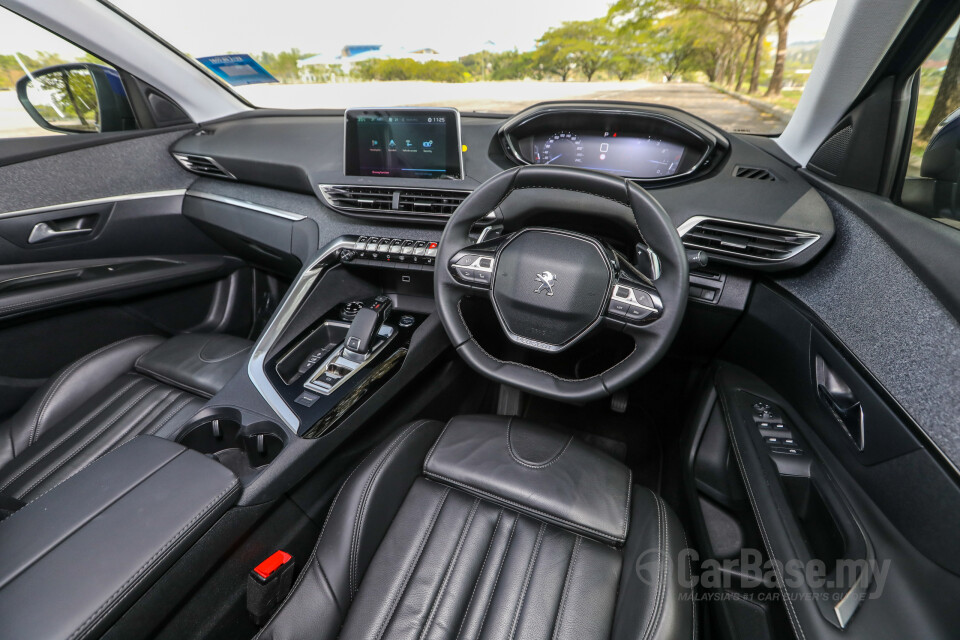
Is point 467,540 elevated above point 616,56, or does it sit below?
below

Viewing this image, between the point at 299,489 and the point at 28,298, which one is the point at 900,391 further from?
the point at 28,298

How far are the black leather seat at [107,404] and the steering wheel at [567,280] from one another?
34.8 inches

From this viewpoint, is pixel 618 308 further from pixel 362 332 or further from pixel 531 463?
pixel 362 332

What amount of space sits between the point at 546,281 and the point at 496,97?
1.01 m

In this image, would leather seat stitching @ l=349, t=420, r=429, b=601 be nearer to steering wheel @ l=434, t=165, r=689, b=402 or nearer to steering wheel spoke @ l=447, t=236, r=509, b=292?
steering wheel @ l=434, t=165, r=689, b=402

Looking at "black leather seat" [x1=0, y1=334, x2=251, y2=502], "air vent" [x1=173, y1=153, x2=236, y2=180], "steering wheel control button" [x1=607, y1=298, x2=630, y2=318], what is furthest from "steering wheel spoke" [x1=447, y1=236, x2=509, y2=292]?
"air vent" [x1=173, y1=153, x2=236, y2=180]

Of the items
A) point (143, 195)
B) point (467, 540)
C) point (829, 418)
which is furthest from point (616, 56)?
point (143, 195)

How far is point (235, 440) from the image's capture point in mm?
1397

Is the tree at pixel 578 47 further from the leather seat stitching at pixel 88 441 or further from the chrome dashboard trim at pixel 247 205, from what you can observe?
the leather seat stitching at pixel 88 441

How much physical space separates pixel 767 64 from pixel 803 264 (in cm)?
67

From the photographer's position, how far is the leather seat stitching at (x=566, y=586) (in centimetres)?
91

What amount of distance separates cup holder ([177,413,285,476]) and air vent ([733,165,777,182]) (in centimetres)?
151

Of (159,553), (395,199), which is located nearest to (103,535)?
(159,553)

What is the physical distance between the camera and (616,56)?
1.55 m
